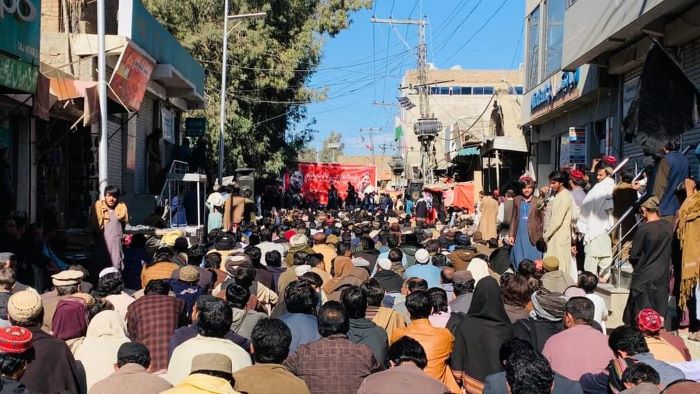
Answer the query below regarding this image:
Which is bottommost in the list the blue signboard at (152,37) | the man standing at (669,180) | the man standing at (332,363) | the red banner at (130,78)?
the man standing at (332,363)

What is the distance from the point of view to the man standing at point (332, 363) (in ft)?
16.7

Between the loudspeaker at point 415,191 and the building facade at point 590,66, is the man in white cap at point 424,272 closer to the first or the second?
the building facade at point 590,66

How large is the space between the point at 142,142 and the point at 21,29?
1093 centimetres

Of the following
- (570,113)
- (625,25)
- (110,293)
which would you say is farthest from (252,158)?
(110,293)

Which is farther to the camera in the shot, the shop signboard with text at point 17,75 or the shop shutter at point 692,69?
the shop shutter at point 692,69

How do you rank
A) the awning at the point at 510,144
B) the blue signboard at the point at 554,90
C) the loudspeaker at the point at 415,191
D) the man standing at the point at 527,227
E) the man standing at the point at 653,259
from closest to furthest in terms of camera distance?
the man standing at the point at 653,259 < the man standing at the point at 527,227 < the blue signboard at the point at 554,90 < the awning at the point at 510,144 < the loudspeaker at the point at 415,191

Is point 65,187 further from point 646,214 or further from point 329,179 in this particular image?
point 329,179

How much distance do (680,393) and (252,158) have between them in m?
29.2

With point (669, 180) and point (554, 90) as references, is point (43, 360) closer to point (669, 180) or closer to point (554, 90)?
point (669, 180)

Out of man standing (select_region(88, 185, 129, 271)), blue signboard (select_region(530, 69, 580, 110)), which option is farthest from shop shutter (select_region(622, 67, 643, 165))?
man standing (select_region(88, 185, 129, 271))

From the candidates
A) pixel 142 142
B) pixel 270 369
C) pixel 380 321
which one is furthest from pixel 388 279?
pixel 142 142

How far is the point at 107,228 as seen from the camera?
10.1 metres

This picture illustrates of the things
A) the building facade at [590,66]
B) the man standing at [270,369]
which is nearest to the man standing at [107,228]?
the man standing at [270,369]

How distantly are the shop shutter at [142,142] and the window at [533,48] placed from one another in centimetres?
1091
